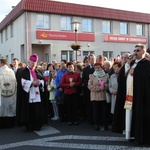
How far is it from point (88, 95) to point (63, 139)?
2.11m

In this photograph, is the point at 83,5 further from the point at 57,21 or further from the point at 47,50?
the point at 47,50

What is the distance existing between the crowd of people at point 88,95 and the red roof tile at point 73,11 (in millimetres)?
12636

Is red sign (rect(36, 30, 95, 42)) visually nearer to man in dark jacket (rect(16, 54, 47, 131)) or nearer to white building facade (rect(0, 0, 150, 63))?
white building facade (rect(0, 0, 150, 63))

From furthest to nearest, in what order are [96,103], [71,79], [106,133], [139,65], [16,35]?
[16,35]
[71,79]
[96,103]
[106,133]
[139,65]

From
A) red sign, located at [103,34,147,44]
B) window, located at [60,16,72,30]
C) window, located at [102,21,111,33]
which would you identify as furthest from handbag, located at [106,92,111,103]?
window, located at [102,21,111,33]

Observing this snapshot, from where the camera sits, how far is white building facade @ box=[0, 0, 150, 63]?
2098 cm

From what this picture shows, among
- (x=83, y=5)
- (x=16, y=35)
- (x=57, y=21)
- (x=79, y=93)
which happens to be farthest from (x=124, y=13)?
(x=79, y=93)

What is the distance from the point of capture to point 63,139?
6.23 m

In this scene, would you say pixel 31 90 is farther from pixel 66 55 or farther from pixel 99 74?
pixel 66 55

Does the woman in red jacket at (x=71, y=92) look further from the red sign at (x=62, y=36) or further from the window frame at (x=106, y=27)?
the window frame at (x=106, y=27)

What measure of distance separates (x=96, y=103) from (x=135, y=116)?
171cm

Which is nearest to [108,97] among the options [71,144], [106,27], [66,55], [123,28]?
[71,144]

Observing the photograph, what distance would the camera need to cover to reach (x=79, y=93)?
8.30 metres

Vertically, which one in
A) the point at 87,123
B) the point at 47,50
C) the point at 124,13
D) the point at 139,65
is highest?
the point at 124,13
